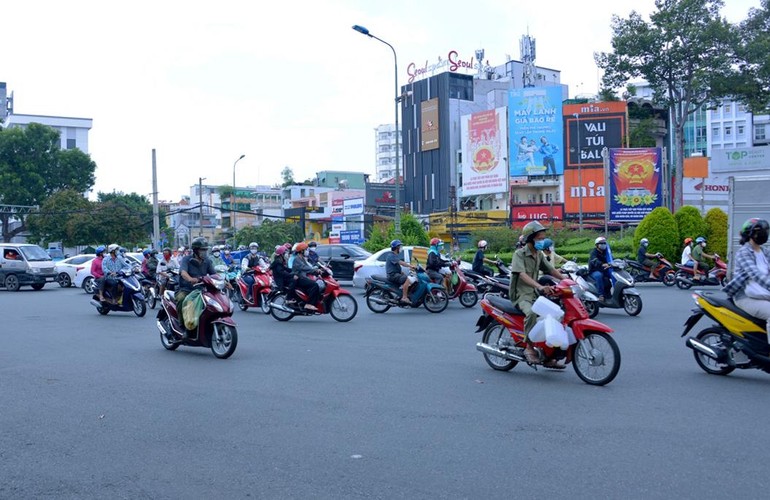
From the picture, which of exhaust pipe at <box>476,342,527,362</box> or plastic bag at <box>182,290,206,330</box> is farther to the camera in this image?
plastic bag at <box>182,290,206,330</box>

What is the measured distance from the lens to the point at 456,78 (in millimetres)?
81125

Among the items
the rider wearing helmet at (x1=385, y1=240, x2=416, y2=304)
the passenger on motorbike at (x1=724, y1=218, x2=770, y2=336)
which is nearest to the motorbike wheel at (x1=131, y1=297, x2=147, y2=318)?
the rider wearing helmet at (x1=385, y1=240, x2=416, y2=304)

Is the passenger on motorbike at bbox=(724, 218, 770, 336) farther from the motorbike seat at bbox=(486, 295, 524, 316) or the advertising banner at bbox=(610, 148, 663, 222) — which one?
the advertising banner at bbox=(610, 148, 663, 222)

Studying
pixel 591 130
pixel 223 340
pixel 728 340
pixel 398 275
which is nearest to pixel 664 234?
pixel 398 275

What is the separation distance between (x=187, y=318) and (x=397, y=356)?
297 centimetres

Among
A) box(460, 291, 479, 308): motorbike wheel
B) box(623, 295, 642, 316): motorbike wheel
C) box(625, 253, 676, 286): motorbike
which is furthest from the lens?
box(625, 253, 676, 286): motorbike

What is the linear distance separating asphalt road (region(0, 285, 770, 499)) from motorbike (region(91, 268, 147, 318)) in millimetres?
6573

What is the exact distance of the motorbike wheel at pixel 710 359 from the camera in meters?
8.52

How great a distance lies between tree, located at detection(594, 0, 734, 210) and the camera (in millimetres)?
36938

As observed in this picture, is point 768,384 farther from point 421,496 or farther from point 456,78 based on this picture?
point 456,78

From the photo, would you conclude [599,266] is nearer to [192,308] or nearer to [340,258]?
[192,308]

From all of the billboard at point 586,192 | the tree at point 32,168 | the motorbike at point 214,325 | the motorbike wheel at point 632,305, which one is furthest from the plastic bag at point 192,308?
the billboard at point 586,192

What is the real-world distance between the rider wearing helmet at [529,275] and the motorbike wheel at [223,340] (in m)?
4.02

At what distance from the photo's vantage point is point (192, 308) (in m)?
10.8
